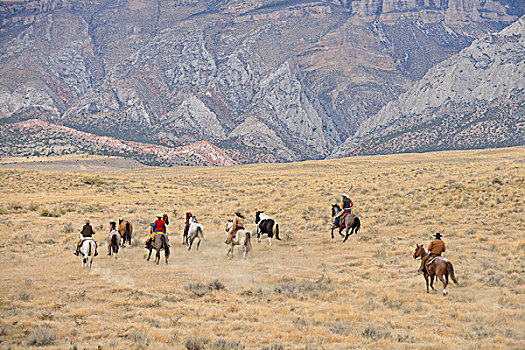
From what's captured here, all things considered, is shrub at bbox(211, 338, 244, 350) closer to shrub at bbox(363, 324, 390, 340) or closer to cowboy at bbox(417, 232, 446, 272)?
shrub at bbox(363, 324, 390, 340)

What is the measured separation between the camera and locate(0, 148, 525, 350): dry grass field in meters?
12.2

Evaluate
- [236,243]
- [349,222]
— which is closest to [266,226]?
[236,243]

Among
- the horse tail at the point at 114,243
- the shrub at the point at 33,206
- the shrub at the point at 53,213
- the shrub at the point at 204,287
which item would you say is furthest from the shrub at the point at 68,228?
the shrub at the point at 204,287

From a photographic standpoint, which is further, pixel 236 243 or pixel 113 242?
pixel 113 242

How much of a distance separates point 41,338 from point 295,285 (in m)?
8.75

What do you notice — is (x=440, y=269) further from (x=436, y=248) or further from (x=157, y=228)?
(x=157, y=228)

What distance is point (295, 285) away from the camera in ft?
56.9

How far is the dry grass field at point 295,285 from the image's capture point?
12164mm

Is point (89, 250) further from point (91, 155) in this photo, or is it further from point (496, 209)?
point (91, 155)

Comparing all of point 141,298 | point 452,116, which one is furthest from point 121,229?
point 452,116

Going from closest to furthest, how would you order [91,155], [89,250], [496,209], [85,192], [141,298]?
[141,298] < [89,250] < [496,209] < [85,192] < [91,155]

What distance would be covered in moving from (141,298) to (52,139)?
179m

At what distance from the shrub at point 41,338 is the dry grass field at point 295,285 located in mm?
37

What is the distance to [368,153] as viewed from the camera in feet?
638
